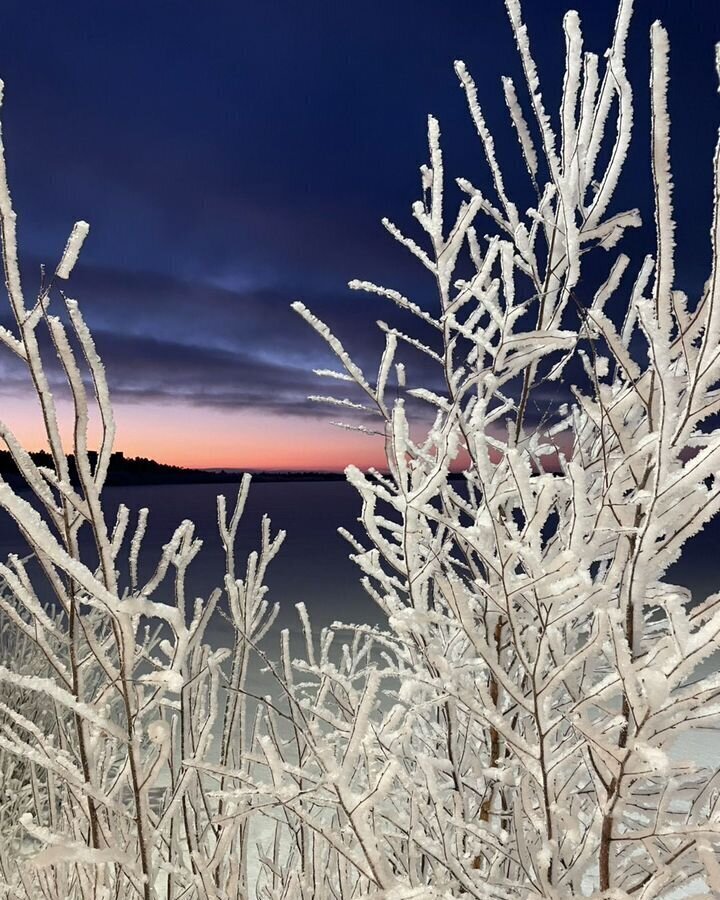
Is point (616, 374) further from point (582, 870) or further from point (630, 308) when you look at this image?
point (582, 870)

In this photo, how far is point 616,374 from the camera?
1.94 metres

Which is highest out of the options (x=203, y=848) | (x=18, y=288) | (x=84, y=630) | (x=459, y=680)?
(x=18, y=288)

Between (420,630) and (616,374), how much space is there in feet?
2.97

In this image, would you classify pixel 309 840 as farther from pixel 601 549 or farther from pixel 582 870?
pixel 601 549

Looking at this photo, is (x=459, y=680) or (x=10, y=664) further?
(x=10, y=664)

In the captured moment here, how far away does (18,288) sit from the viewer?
32.9 inches

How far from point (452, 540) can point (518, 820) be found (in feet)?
2.37

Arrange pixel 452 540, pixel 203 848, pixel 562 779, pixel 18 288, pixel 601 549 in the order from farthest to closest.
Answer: pixel 452 540 < pixel 203 848 < pixel 601 549 < pixel 562 779 < pixel 18 288

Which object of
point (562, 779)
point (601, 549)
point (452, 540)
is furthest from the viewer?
point (452, 540)

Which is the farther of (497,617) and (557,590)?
(497,617)

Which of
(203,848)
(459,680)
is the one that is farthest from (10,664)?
(459,680)

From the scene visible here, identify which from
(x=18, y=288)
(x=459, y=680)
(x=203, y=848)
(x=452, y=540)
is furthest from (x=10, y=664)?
(x=18, y=288)

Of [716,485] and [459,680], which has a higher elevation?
[716,485]

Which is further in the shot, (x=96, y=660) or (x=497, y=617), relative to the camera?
(x=497, y=617)
